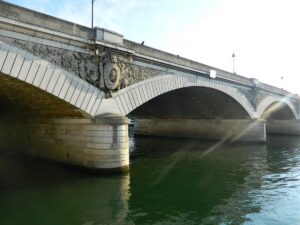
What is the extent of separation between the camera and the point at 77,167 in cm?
1462

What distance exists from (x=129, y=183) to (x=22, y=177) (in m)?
5.11

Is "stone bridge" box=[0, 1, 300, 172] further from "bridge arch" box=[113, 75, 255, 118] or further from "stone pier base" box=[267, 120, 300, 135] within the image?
"stone pier base" box=[267, 120, 300, 135]

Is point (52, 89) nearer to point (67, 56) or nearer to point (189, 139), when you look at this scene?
point (67, 56)

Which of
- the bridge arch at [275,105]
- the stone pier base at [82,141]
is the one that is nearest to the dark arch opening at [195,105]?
the bridge arch at [275,105]

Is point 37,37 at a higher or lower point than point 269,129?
higher

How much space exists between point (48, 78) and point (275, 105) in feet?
113

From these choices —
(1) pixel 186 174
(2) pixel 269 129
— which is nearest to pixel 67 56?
(1) pixel 186 174

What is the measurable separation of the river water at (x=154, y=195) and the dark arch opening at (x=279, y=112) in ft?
83.3

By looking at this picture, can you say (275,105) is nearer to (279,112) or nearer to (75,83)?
(279,112)

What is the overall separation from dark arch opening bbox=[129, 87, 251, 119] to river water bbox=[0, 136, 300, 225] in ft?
33.6

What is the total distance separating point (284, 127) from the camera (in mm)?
42312

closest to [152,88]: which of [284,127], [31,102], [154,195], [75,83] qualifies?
[75,83]

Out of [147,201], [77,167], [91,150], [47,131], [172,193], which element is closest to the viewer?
[147,201]

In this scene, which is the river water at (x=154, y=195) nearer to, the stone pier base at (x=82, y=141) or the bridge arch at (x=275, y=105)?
the stone pier base at (x=82, y=141)
